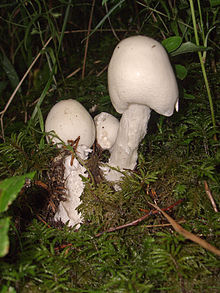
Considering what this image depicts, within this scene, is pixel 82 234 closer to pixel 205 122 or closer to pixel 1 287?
pixel 1 287

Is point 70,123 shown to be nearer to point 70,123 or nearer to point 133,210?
point 70,123

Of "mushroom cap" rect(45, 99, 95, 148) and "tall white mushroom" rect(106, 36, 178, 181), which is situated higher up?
"tall white mushroom" rect(106, 36, 178, 181)

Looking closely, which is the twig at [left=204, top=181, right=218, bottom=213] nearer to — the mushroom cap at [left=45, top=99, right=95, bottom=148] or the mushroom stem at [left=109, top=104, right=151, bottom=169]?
the mushroom stem at [left=109, top=104, right=151, bottom=169]

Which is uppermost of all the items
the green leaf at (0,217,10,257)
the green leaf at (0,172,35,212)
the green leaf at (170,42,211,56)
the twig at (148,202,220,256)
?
the green leaf at (170,42,211,56)

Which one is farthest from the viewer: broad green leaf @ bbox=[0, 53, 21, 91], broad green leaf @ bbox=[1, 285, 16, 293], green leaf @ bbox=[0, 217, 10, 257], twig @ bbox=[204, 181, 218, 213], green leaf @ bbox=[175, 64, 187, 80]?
broad green leaf @ bbox=[0, 53, 21, 91]

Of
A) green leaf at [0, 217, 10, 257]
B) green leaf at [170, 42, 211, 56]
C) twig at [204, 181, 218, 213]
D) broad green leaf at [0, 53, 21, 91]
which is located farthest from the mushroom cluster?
broad green leaf at [0, 53, 21, 91]

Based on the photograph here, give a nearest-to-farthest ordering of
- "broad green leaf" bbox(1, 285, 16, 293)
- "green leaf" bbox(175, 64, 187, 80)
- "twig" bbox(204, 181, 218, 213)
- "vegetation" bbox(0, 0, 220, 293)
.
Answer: "broad green leaf" bbox(1, 285, 16, 293) < "vegetation" bbox(0, 0, 220, 293) < "twig" bbox(204, 181, 218, 213) < "green leaf" bbox(175, 64, 187, 80)

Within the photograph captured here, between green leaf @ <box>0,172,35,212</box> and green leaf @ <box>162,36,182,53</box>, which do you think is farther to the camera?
green leaf @ <box>162,36,182,53</box>

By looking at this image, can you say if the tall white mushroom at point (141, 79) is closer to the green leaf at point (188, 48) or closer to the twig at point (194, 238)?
the green leaf at point (188, 48)
